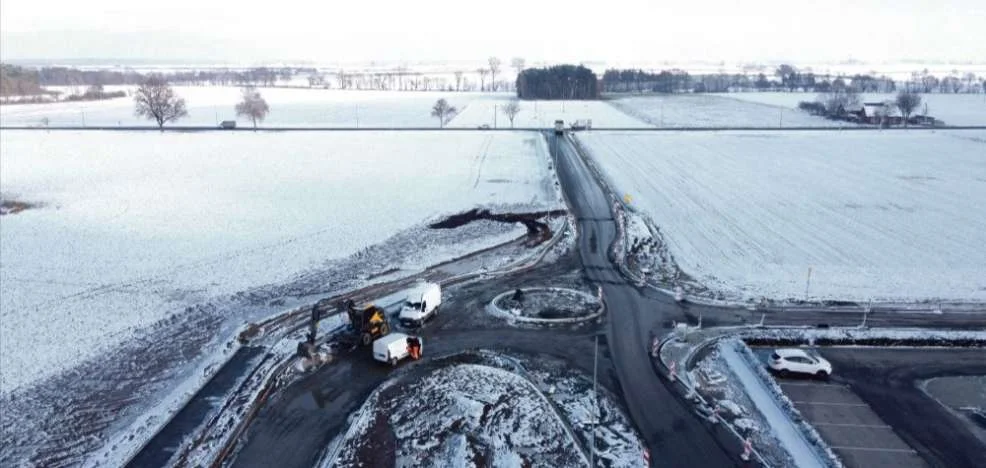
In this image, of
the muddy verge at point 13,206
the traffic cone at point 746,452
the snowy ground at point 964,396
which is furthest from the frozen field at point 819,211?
the muddy verge at point 13,206

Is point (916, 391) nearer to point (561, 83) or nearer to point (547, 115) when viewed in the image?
point (547, 115)

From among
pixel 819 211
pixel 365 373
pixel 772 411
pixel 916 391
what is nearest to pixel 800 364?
pixel 772 411

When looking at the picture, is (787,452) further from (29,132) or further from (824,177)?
(29,132)

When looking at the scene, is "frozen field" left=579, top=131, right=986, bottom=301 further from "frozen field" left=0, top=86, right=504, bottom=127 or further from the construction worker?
"frozen field" left=0, top=86, right=504, bottom=127

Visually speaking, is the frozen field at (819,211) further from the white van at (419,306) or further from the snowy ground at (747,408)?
the white van at (419,306)

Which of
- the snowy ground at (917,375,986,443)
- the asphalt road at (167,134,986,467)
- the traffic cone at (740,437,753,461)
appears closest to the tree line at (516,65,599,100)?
the asphalt road at (167,134,986,467)

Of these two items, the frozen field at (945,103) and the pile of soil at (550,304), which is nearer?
the pile of soil at (550,304)
